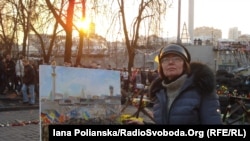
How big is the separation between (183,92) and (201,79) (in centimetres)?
17

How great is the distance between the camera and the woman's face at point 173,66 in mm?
3203

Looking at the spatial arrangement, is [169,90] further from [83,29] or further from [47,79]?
[83,29]

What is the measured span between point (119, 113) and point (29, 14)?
18.9 metres

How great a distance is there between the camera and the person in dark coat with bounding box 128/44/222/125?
9.95ft

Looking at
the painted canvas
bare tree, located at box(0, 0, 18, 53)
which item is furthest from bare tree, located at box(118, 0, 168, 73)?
the painted canvas

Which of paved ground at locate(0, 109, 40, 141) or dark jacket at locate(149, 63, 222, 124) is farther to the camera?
paved ground at locate(0, 109, 40, 141)

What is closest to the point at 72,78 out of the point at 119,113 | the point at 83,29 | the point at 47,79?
the point at 47,79

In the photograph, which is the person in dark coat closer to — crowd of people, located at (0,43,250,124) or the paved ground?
crowd of people, located at (0,43,250,124)

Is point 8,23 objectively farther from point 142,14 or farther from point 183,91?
point 183,91

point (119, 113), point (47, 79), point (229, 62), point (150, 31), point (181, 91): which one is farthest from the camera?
point (229, 62)

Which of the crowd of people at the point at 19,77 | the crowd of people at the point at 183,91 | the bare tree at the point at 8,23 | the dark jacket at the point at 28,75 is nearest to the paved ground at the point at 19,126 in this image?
the crowd of people at the point at 19,77

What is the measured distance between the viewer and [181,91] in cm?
312

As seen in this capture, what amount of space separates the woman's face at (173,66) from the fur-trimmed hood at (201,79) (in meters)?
0.09

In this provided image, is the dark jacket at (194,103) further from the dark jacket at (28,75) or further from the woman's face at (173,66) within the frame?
the dark jacket at (28,75)
